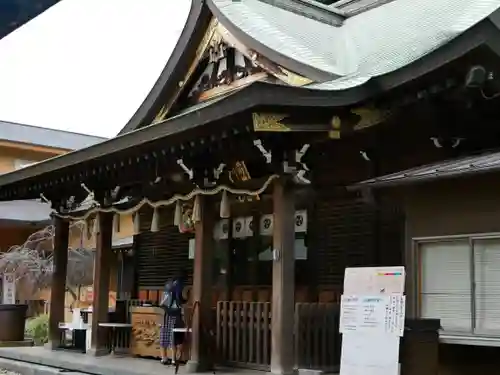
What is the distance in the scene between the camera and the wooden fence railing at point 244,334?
8.67m

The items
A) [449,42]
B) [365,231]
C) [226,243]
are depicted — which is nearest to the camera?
[449,42]

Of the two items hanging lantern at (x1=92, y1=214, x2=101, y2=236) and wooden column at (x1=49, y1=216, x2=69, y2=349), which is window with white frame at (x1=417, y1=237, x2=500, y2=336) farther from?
wooden column at (x1=49, y1=216, x2=69, y2=349)

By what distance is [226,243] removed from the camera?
11.4 metres

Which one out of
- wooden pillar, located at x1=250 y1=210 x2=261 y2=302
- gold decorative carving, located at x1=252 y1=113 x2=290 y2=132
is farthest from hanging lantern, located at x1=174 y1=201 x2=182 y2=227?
gold decorative carving, located at x1=252 y1=113 x2=290 y2=132

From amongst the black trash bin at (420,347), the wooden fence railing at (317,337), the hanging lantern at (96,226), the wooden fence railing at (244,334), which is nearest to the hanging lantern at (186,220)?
the wooden fence railing at (244,334)

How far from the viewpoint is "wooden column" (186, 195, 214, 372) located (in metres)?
9.09

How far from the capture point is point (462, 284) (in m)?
6.90

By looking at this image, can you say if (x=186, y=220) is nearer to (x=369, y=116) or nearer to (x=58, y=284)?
(x=58, y=284)

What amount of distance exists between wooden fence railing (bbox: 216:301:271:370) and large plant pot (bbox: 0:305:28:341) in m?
7.68

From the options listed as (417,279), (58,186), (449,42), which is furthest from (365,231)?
(58,186)

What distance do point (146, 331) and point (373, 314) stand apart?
5.33 metres

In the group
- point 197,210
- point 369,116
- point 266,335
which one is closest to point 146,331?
point 197,210

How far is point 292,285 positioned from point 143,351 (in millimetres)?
3762

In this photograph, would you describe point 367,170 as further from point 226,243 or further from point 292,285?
point 226,243
